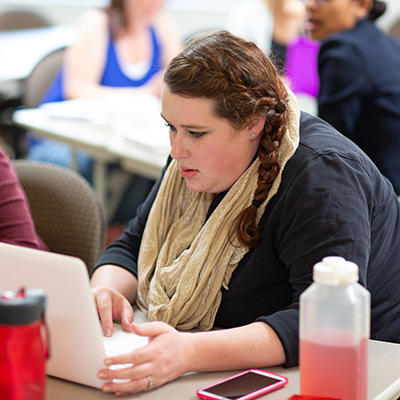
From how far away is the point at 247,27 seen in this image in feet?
14.7

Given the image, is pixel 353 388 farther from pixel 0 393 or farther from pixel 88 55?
pixel 88 55

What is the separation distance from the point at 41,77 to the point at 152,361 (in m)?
2.78

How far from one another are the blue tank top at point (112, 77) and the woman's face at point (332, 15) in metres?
0.95

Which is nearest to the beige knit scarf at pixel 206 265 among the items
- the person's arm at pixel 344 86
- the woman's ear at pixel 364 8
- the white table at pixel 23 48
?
the person's arm at pixel 344 86

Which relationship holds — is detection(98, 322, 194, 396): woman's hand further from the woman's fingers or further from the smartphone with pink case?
the woman's fingers

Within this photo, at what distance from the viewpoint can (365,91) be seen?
8.07ft

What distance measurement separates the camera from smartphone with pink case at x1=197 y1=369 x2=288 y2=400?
1.06 m

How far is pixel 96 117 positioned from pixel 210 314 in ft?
6.20

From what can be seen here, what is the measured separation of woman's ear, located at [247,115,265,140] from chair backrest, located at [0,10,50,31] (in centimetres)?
387

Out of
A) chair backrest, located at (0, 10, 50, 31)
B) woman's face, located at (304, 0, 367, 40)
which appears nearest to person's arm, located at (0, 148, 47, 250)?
woman's face, located at (304, 0, 367, 40)

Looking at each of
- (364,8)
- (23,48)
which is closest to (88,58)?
(23,48)

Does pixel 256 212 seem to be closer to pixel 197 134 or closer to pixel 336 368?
pixel 197 134

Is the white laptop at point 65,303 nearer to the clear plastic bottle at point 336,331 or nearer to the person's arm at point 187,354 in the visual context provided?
the person's arm at point 187,354

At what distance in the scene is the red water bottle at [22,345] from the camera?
32.7 inches
